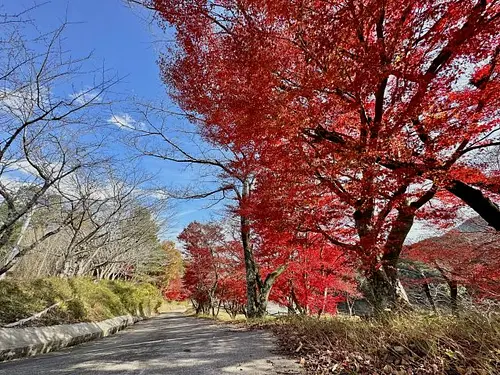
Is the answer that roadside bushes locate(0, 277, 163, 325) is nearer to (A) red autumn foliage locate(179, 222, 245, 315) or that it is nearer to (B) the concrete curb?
(B) the concrete curb

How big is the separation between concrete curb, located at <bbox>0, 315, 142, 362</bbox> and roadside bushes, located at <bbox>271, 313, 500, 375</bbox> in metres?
5.28

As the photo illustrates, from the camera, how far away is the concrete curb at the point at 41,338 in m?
5.93

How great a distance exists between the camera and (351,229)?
807 centimetres

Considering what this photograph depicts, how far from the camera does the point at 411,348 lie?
3.61 metres

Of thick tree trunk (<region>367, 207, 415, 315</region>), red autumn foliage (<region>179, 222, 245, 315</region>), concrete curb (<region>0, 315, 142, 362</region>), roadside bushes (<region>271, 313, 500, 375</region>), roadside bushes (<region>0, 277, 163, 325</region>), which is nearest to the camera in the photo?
roadside bushes (<region>271, 313, 500, 375</region>)

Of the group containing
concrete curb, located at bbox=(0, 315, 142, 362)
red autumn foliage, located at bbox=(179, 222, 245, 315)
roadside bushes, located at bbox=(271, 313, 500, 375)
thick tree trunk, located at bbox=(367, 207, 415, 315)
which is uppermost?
red autumn foliage, located at bbox=(179, 222, 245, 315)

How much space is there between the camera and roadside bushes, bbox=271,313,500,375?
2.93 metres

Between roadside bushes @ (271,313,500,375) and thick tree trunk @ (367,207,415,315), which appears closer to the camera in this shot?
roadside bushes @ (271,313,500,375)

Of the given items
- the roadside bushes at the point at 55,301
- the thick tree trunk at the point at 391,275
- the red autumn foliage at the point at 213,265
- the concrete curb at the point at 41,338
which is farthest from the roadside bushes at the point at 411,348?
the red autumn foliage at the point at 213,265

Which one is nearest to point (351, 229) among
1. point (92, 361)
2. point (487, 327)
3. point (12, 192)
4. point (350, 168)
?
point (350, 168)

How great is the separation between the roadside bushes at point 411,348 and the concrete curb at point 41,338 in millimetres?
5278

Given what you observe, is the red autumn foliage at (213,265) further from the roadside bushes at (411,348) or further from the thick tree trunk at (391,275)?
the roadside bushes at (411,348)

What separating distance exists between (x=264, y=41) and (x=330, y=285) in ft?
43.3

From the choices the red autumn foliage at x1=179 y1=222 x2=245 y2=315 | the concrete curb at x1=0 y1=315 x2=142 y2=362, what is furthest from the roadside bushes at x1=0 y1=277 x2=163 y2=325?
the red autumn foliage at x1=179 y1=222 x2=245 y2=315
